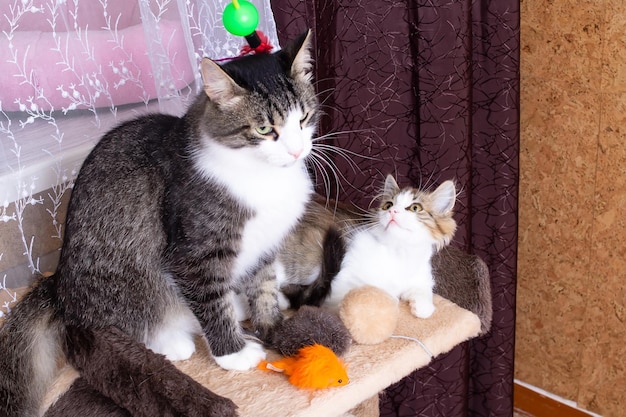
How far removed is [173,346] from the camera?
1.21 metres

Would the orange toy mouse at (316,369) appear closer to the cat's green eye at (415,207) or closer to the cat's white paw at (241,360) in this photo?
the cat's white paw at (241,360)

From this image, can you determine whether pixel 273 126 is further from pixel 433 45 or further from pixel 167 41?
pixel 433 45

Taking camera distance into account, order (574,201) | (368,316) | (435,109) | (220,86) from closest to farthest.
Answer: (220,86) → (368,316) → (435,109) → (574,201)

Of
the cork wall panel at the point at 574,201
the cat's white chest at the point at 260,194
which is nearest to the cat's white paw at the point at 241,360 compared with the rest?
the cat's white chest at the point at 260,194

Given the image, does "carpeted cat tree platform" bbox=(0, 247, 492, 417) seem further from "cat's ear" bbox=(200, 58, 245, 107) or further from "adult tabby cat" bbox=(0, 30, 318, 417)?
"cat's ear" bbox=(200, 58, 245, 107)

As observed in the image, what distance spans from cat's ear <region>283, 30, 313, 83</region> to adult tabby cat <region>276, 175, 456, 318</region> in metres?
0.35

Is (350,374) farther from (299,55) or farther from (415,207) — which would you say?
(299,55)

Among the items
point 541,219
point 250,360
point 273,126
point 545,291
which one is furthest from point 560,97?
point 250,360

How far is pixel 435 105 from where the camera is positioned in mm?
1651

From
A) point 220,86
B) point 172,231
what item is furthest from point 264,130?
point 172,231

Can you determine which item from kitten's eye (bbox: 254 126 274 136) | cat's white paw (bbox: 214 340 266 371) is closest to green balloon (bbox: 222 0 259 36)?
kitten's eye (bbox: 254 126 274 136)

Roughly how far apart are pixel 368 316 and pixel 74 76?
742 mm

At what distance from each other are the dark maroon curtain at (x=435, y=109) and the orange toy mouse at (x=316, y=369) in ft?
1.73

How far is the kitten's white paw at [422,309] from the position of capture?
1.30m
